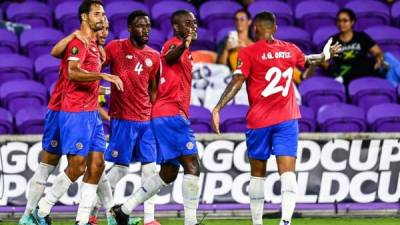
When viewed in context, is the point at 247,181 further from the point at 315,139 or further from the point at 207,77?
the point at 207,77

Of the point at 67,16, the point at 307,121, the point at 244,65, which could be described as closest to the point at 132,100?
the point at 244,65

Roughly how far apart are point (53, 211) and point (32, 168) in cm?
52

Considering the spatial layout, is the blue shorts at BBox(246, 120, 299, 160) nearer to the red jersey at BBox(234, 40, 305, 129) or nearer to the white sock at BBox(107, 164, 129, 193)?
the red jersey at BBox(234, 40, 305, 129)

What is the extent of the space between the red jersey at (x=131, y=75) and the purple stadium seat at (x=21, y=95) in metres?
3.16

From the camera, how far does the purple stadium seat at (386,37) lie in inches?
685

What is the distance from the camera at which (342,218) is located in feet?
44.7

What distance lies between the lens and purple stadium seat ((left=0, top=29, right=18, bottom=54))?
16698mm

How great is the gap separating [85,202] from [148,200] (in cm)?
93

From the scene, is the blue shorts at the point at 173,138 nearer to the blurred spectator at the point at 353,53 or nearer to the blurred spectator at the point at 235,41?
the blurred spectator at the point at 235,41

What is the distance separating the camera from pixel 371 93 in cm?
1585

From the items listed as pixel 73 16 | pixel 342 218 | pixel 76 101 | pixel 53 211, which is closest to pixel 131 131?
pixel 76 101

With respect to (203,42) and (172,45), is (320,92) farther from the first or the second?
(172,45)

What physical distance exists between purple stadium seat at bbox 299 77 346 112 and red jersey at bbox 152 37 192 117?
13.6 ft

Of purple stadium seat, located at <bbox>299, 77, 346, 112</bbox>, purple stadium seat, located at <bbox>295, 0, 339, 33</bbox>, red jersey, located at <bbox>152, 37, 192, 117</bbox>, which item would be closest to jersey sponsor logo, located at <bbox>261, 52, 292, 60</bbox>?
red jersey, located at <bbox>152, 37, 192, 117</bbox>
